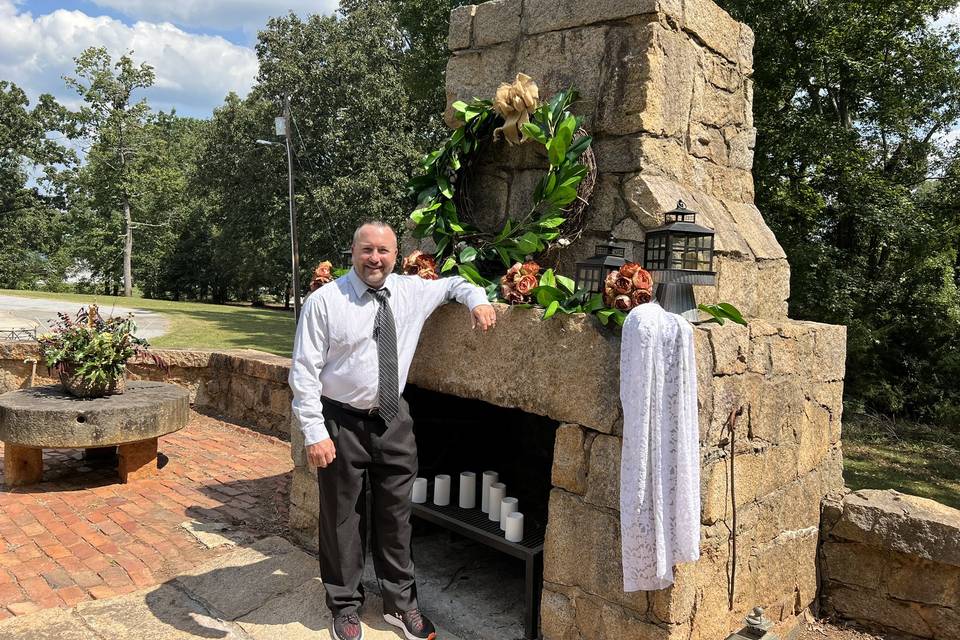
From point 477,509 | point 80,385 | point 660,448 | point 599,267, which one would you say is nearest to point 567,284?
point 599,267

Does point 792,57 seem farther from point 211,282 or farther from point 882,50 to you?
point 211,282

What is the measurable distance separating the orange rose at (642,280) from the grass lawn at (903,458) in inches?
211

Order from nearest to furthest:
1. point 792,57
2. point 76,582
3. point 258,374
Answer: point 76,582 < point 258,374 < point 792,57

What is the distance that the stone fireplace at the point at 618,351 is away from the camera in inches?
110

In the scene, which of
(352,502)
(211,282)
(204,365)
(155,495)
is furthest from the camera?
(211,282)

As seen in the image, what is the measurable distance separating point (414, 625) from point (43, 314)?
15.3 meters

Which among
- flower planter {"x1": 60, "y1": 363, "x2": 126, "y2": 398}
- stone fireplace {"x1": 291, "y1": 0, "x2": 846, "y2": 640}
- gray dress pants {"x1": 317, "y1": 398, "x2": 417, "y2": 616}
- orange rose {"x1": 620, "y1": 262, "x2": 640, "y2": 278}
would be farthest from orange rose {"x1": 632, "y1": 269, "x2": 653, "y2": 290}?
flower planter {"x1": 60, "y1": 363, "x2": 126, "y2": 398}

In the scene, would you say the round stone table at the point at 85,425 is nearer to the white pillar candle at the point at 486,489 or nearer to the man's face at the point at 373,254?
the white pillar candle at the point at 486,489

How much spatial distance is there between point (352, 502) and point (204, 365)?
213 inches

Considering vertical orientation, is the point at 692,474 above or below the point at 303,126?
below

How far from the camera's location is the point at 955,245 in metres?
12.0

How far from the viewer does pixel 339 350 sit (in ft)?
9.59

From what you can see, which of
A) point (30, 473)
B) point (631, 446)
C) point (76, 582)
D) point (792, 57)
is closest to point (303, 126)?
point (792, 57)

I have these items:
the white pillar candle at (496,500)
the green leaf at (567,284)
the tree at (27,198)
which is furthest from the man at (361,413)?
the tree at (27,198)
